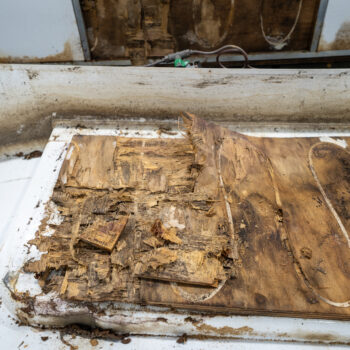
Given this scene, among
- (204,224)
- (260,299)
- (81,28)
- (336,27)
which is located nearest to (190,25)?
(81,28)

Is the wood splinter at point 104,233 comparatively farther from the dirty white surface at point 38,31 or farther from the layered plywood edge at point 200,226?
the dirty white surface at point 38,31

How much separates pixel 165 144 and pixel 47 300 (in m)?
0.90

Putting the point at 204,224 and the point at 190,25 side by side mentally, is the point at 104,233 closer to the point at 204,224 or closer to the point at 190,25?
the point at 204,224

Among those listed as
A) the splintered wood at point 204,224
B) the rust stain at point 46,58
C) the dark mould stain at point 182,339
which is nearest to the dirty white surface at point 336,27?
the splintered wood at point 204,224

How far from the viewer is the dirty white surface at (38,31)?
2336 millimetres

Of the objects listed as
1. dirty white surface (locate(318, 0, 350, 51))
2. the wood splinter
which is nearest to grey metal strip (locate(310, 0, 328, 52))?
dirty white surface (locate(318, 0, 350, 51))

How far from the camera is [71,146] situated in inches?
63.6

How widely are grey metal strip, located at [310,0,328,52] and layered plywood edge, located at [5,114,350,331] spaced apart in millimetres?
1276

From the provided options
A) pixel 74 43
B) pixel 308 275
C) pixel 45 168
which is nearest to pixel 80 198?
pixel 45 168

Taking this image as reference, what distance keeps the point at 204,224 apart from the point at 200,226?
0.02 meters

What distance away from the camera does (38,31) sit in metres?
2.44

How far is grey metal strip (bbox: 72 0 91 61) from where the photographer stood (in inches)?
92.1

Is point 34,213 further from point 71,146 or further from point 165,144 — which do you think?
point 165,144

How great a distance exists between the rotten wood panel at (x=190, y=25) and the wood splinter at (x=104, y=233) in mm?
1851
